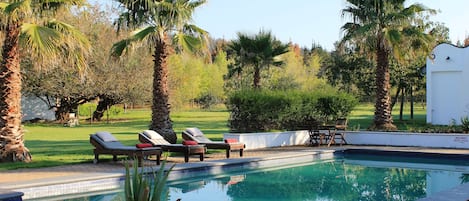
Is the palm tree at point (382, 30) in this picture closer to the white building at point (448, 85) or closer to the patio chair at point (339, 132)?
the patio chair at point (339, 132)

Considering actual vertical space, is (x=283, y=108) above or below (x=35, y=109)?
above

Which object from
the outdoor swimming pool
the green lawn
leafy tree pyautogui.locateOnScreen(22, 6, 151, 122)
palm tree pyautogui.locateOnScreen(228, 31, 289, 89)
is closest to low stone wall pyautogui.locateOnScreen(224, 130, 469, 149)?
the green lawn

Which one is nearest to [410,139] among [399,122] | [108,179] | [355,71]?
[399,122]

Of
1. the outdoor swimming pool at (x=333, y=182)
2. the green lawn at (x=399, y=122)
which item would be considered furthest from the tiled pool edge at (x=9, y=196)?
the green lawn at (x=399, y=122)

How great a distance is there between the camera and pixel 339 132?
1978 cm

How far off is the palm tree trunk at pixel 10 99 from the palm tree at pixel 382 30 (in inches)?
492

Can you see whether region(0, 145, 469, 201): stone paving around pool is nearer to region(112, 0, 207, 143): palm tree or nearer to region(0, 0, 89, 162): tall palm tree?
region(0, 0, 89, 162): tall palm tree

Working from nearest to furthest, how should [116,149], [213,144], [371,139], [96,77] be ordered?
[116,149]
[213,144]
[371,139]
[96,77]

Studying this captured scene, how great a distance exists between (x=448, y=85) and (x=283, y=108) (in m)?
9.95

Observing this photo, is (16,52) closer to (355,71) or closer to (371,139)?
(371,139)

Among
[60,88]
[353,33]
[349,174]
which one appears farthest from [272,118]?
[60,88]

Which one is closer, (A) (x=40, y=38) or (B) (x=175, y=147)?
(A) (x=40, y=38)

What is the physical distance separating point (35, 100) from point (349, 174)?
2941 cm

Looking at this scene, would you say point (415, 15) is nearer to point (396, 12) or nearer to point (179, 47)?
point (396, 12)
